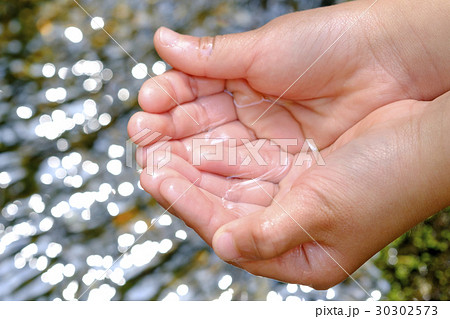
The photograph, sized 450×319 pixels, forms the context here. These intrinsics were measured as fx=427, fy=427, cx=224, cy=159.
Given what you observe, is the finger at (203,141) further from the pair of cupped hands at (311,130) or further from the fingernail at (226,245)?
the fingernail at (226,245)

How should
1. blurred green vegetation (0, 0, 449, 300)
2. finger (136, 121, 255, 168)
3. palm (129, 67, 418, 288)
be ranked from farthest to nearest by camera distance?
blurred green vegetation (0, 0, 449, 300) → finger (136, 121, 255, 168) → palm (129, 67, 418, 288)

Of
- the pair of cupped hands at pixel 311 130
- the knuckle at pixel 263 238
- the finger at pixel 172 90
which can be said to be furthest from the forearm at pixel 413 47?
the knuckle at pixel 263 238

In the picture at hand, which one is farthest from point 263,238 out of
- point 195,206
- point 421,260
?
point 421,260

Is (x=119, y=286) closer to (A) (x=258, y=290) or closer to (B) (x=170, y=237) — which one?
(B) (x=170, y=237)

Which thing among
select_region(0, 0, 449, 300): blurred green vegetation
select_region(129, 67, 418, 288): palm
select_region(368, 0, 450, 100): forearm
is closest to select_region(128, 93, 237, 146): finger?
select_region(129, 67, 418, 288): palm

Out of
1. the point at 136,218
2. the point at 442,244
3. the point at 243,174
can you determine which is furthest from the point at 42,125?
the point at 442,244

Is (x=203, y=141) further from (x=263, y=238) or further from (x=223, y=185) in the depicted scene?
(x=263, y=238)

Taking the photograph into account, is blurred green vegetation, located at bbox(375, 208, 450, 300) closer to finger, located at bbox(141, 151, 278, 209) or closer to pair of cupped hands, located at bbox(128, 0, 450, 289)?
pair of cupped hands, located at bbox(128, 0, 450, 289)
